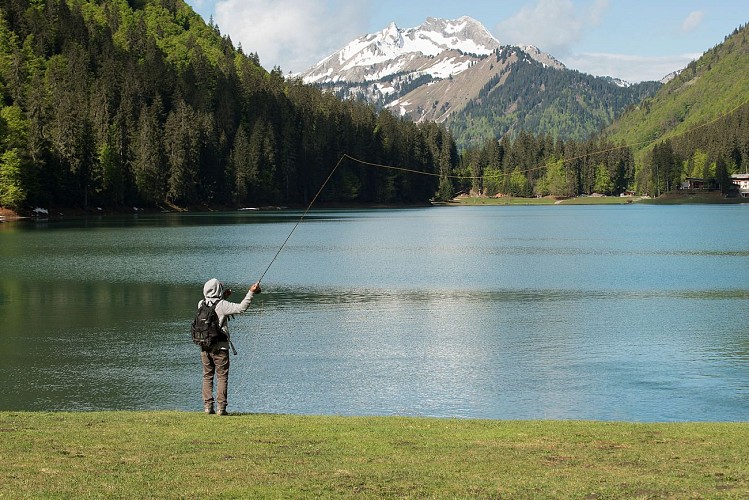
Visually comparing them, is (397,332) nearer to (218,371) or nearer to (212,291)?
(218,371)

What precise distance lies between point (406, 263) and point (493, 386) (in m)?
40.2

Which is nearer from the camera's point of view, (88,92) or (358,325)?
(358,325)

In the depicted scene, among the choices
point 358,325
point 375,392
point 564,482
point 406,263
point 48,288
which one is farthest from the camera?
point 406,263

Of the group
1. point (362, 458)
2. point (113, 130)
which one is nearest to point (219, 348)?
point (362, 458)

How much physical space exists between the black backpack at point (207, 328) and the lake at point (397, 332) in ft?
14.3

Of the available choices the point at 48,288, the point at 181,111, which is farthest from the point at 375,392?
the point at 181,111

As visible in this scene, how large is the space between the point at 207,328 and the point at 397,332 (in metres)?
17.3

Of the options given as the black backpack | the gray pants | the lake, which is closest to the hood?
the black backpack

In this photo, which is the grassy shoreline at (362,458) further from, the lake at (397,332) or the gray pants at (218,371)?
the lake at (397,332)

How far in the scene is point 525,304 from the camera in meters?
42.4

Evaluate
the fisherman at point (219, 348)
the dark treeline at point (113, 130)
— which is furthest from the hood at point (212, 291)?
the dark treeline at point (113, 130)

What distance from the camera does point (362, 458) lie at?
44.5 feet

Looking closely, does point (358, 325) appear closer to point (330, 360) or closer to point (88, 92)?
point (330, 360)

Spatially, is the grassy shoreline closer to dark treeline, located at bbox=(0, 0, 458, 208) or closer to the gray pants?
the gray pants
